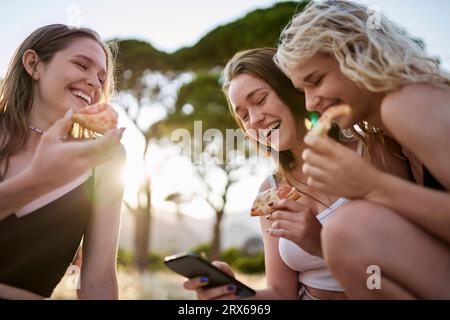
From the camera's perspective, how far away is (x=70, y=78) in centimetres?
263

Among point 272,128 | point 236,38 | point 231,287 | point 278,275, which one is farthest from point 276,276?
point 236,38

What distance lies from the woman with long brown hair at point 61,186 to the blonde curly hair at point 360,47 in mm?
1082

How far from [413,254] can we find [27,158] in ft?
6.63

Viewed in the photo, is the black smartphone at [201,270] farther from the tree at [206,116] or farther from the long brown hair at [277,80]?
the tree at [206,116]

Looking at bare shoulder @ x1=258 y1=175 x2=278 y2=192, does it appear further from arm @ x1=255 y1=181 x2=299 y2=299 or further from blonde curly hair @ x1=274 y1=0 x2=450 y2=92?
blonde curly hair @ x1=274 y1=0 x2=450 y2=92

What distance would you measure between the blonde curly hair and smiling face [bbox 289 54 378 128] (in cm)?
5

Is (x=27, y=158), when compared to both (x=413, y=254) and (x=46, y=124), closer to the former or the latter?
(x=46, y=124)

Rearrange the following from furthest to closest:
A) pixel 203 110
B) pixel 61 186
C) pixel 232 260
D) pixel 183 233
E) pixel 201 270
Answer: pixel 183 233 → pixel 232 260 → pixel 203 110 → pixel 61 186 → pixel 201 270

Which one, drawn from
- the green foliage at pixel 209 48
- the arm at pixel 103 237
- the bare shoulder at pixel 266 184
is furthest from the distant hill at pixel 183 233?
the arm at pixel 103 237

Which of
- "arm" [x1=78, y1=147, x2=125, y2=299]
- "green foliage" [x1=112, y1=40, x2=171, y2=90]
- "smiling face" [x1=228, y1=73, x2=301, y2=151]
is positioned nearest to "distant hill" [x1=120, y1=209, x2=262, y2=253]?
"green foliage" [x1=112, y1=40, x2=171, y2=90]

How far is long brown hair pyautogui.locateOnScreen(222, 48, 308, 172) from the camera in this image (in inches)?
120

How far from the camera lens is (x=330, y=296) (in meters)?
Result: 2.65

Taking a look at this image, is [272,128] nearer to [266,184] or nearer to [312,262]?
[266,184]

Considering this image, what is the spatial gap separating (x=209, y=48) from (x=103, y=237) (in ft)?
49.7
